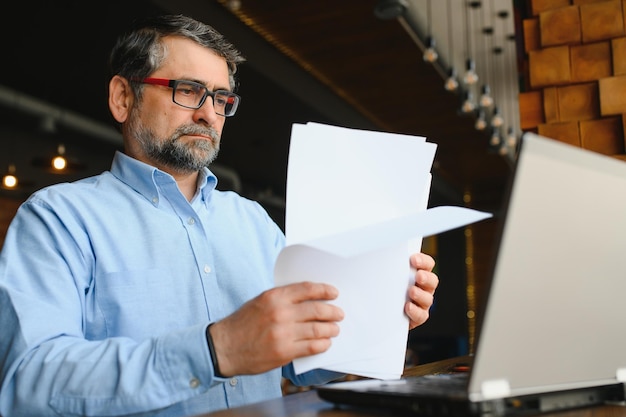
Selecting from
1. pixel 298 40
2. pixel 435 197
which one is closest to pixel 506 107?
pixel 435 197

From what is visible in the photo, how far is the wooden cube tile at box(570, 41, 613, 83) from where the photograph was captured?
1.68 metres

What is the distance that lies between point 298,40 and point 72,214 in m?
4.58

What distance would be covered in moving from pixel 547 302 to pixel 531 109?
4.02 feet

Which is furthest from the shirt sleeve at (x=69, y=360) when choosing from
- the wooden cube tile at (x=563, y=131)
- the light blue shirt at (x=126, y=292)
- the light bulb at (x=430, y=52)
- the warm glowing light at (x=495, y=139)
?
the warm glowing light at (x=495, y=139)

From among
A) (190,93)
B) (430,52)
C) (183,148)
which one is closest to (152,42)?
(190,93)

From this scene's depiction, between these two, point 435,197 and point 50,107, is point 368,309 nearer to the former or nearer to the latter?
point 50,107

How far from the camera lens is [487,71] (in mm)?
7719

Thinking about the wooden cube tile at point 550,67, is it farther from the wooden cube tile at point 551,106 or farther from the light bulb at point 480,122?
the light bulb at point 480,122

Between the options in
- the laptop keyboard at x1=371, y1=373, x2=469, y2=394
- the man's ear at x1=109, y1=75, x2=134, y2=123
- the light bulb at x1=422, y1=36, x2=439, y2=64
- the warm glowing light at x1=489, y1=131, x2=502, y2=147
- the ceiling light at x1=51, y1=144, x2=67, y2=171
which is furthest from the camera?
the warm glowing light at x1=489, y1=131, x2=502, y2=147

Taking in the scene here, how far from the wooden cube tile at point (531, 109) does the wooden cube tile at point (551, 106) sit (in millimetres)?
18

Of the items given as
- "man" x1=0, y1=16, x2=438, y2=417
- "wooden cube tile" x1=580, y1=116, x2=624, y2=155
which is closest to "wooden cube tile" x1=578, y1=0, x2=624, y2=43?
"wooden cube tile" x1=580, y1=116, x2=624, y2=155

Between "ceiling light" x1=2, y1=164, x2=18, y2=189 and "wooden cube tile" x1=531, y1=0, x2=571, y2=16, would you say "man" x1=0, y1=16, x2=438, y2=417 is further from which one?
"ceiling light" x1=2, y1=164, x2=18, y2=189

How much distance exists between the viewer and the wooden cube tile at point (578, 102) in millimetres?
1689

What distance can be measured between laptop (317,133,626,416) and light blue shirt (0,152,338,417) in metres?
0.26
